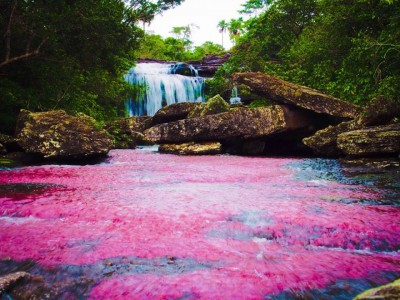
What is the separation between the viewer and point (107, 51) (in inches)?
491

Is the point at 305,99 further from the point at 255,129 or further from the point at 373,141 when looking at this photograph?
the point at 373,141

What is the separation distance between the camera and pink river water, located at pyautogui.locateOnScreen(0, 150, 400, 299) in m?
2.04

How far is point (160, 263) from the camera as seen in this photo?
2363mm

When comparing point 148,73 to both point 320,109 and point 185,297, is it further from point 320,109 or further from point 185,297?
point 185,297

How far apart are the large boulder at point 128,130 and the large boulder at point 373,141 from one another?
38.6ft

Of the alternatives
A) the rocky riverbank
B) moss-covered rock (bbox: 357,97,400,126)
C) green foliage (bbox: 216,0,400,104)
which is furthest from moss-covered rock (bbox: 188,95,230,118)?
moss-covered rock (bbox: 357,97,400,126)

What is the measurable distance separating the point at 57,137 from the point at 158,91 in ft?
59.1

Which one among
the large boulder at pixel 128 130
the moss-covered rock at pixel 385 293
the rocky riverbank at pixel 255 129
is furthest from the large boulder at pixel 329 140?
the large boulder at pixel 128 130

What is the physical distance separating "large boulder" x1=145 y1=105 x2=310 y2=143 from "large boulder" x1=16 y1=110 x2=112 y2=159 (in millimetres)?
4344

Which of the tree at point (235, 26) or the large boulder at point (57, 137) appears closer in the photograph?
the large boulder at point (57, 137)

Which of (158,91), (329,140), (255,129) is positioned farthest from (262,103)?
(158,91)

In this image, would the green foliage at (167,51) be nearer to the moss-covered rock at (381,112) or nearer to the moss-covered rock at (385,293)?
the moss-covered rock at (381,112)

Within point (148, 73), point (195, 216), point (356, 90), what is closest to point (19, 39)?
point (195, 216)

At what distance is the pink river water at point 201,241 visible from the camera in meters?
2.04
